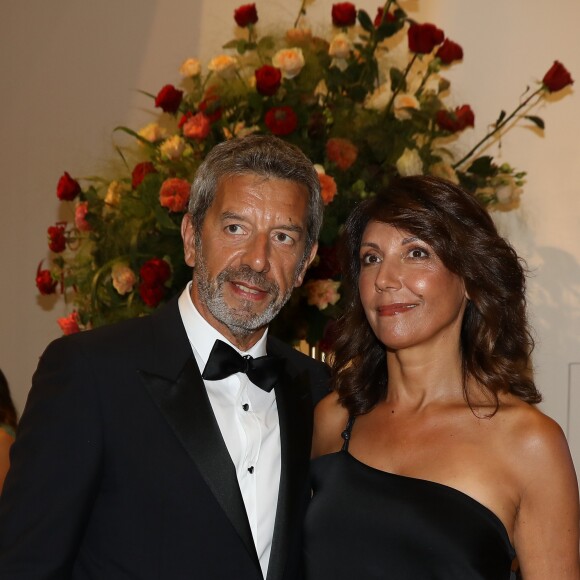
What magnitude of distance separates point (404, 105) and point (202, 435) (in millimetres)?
1309

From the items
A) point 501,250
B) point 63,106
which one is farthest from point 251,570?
point 63,106

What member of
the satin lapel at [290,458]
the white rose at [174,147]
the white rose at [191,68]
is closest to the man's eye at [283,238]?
the satin lapel at [290,458]

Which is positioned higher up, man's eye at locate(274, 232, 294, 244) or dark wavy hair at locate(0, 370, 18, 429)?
man's eye at locate(274, 232, 294, 244)

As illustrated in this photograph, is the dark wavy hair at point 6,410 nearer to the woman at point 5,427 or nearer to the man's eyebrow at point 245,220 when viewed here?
the woman at point 5,427

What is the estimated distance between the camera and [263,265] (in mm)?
2350

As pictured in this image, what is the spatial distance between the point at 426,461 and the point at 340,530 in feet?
0.84

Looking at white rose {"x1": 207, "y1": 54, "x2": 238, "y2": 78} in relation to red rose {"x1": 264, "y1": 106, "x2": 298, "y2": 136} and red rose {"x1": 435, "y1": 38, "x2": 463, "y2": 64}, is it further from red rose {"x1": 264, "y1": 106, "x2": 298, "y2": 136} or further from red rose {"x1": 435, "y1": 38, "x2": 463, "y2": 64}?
red rose {"x1": 435, "y1": 38, "x2": 463, "y2": 64}

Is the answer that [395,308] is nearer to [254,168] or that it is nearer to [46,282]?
[254,168]

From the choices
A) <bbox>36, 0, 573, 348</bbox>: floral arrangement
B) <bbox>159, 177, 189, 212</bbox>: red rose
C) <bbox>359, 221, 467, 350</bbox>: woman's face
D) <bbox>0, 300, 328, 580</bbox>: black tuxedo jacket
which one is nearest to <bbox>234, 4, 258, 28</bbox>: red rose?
<bbox>36, 0, 573, 348</bbox>: floral arrangement

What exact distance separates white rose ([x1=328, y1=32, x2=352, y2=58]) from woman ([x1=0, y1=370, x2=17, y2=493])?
163 centimetres

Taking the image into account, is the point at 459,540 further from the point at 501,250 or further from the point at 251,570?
the point at 501,250

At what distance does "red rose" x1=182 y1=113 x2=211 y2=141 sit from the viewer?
3021mm

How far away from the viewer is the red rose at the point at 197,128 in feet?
9.91

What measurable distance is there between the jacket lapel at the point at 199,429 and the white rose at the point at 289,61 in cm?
111
